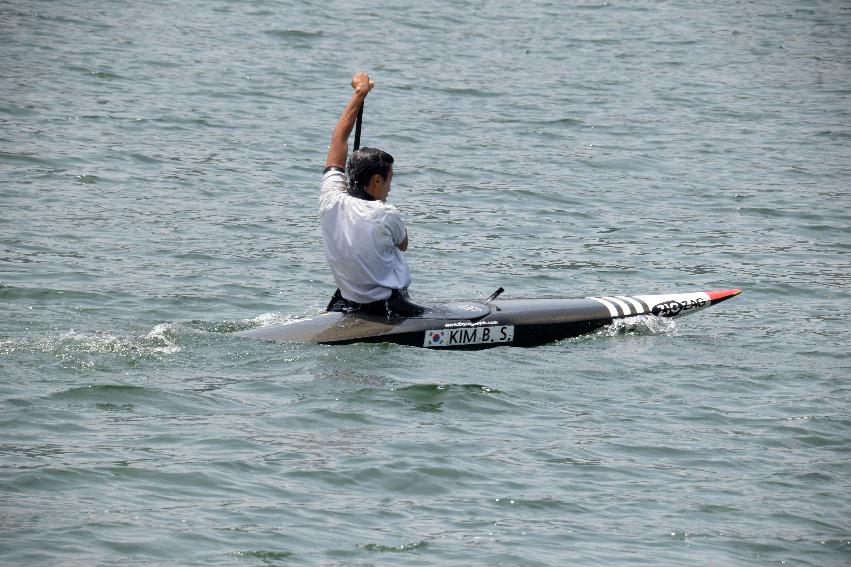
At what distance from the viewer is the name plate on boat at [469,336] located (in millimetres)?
8055

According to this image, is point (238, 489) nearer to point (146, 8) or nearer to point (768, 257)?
point (768, 257)

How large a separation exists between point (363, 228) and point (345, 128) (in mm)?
623

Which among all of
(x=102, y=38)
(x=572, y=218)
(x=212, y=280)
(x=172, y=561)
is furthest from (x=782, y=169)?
(x=172, y=561)

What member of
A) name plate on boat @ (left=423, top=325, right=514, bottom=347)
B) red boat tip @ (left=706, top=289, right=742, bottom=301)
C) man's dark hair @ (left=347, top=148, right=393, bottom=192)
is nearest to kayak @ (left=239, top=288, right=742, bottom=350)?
name plate on boat @ (left=423, top=325, right=514, bottom=347)

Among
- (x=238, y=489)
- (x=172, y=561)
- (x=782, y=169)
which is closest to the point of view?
(x=172, y=561)

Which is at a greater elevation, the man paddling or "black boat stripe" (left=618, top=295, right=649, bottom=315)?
the man paddling

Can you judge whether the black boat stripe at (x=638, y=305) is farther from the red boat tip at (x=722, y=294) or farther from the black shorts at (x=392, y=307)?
the black shorts at (x=392, y=307)

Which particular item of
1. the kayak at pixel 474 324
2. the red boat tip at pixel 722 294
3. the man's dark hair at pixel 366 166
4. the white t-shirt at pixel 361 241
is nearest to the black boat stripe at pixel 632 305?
the kayak at pixel 474 324

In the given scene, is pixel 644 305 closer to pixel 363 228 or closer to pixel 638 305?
pixel 638 305

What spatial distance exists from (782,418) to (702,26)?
16.6 metres

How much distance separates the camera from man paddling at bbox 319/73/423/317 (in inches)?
303

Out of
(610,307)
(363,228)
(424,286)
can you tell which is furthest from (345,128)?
(424,286)

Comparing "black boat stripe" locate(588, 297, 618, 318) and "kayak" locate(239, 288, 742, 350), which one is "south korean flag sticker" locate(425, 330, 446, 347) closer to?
"kayak" locate(239, 288, 742, 350)

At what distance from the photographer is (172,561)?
5.00 meters
